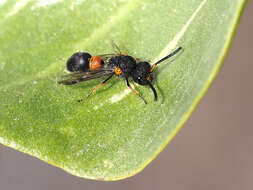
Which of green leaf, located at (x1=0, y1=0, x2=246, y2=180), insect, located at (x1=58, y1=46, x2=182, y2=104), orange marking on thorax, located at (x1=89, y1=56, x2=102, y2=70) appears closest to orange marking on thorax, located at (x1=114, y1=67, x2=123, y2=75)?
insect, located at (x1=58, y1=46, x2=182, y2=104)

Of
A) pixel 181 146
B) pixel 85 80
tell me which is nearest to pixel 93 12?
pixel 85 80

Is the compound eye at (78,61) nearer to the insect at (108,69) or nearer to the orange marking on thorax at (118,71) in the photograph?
the insect at (108,69)

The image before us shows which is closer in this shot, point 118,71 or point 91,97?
point 91,97

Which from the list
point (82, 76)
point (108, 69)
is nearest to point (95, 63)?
point (108, 69)

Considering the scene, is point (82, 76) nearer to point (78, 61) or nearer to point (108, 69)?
point (78, 61)

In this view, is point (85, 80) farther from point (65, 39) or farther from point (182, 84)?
point (182, 84)

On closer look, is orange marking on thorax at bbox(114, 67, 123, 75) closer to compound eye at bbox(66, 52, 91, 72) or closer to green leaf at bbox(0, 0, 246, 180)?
compound eye at bbox(66, 52, 91, 72)
